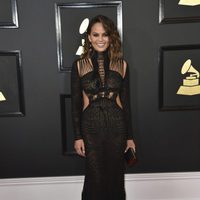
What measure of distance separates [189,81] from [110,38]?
84 cm

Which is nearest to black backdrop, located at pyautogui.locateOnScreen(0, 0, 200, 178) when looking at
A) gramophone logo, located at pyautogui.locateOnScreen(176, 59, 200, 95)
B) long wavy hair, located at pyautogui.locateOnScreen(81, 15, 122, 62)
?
gramophone logo, located at pyautogui.locateOnScreen(176, 59, 200, 95)

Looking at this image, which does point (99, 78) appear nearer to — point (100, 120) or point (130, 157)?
point (100, 120)

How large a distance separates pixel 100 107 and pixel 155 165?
0.88 m

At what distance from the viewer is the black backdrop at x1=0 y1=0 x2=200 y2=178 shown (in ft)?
7.46

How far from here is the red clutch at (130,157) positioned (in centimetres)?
197

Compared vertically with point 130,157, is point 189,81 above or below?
above

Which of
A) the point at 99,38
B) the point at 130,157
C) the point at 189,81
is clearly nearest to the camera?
the point at 99,38

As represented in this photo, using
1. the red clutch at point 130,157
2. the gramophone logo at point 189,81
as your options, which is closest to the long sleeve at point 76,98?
the red clutch at point 130,157

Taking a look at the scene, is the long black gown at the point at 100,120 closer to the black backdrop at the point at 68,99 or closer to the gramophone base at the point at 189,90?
the black backdrop at the point at 68,99

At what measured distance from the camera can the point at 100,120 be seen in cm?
189

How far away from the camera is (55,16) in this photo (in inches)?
88.4

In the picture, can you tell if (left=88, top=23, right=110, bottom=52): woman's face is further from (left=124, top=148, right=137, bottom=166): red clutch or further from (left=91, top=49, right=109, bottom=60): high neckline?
(left=124, top=148, right=137, bottom=166): red clutch

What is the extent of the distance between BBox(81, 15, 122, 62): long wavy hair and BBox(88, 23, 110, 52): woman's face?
2cm

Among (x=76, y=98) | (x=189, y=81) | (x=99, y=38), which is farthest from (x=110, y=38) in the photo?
(x=189, y=81)
